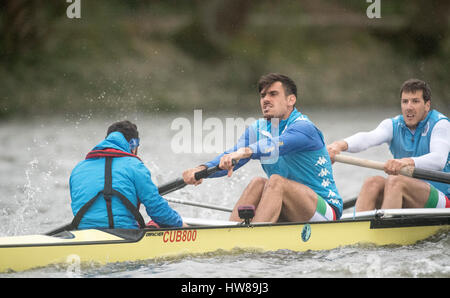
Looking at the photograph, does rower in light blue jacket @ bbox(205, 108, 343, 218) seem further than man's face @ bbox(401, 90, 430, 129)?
No

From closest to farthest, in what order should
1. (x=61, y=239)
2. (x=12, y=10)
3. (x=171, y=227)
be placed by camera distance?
(x=61, y=239)
(x=171, y=227)
(x=12, y=10)

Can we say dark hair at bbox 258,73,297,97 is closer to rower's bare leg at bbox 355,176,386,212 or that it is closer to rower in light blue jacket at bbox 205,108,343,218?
rower in light blue jacket at bbox 205,108,343,218

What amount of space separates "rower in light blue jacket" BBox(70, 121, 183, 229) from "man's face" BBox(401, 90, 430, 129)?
9.53ft

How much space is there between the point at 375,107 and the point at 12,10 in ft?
53.7

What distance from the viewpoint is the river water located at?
6152mm

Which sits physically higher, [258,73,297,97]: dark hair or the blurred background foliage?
the blurred background foliage

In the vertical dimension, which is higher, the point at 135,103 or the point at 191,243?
the point at 135,103

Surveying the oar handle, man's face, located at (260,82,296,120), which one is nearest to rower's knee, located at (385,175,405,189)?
man's face, located at (260,82,296,120)

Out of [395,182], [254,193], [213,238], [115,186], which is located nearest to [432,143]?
[395,182]

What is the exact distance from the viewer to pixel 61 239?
573 cm

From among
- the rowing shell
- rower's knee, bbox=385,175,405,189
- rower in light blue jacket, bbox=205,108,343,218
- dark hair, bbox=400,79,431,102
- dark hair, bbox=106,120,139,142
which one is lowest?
the rowing shell

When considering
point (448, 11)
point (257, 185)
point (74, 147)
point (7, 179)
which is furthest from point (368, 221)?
point (448, 11)

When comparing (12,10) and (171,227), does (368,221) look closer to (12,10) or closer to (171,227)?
(171,227)

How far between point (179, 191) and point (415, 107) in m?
4.99
